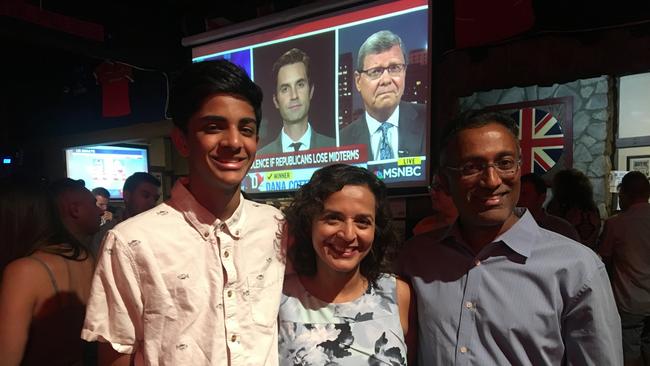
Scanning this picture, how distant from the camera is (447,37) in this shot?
320 centimetres

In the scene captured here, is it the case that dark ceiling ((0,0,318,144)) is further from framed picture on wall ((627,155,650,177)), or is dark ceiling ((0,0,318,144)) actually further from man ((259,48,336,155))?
framed picture on wall ((627,155,650,177))

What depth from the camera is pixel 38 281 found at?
1593mm

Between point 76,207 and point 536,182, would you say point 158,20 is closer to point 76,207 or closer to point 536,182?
point 76,207

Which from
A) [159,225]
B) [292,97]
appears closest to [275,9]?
[292,97]

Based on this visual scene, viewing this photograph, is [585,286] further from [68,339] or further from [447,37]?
[447,37]

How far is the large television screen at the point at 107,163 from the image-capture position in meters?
6.21

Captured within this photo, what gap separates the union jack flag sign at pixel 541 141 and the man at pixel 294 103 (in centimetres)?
263

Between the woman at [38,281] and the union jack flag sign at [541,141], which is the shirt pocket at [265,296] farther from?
the union jack flag sign at [541,141]

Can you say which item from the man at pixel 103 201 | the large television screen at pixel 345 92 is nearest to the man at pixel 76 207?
the large television screen at pixel 345 92

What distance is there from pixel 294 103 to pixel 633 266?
2.80m

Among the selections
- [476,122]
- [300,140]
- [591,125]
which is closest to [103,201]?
[300,140]

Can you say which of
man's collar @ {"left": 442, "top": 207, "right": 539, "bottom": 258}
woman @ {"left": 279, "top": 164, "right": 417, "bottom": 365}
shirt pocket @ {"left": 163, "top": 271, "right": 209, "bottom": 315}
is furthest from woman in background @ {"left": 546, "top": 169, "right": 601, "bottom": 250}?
shirt pocket @ {"left": 163, "top": 271, "right": 209, "bottom": 315}

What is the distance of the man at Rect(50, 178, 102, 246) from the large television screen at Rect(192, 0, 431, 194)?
125cm

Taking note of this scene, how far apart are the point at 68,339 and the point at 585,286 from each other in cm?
186
